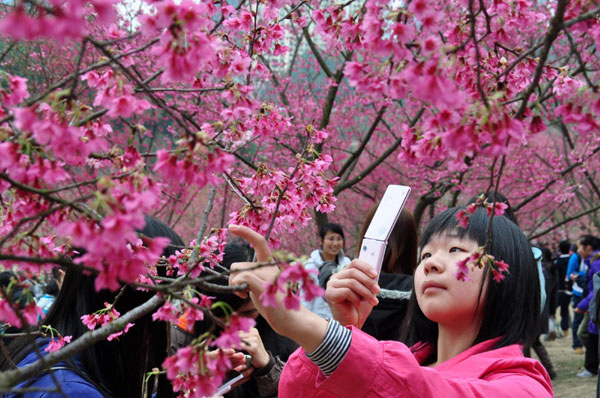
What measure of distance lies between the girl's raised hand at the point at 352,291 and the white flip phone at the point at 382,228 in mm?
55

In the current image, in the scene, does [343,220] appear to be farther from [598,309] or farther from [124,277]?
[124,277]

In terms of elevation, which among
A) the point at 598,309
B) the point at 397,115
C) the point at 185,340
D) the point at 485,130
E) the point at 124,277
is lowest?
the point at 185,340

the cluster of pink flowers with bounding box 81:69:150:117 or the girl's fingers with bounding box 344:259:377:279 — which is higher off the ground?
the cluster of pink flowers with bounding box 81:69:150:117

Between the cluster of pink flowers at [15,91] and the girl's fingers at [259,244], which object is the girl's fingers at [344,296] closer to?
the girl's fingers at [259,244]

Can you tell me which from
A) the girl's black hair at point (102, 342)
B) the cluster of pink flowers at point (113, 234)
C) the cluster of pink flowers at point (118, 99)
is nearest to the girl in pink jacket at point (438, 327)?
the cluster of pink flowers at point (113, 234)

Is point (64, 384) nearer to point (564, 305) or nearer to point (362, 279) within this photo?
point (362, 279)

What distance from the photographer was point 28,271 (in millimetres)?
1225

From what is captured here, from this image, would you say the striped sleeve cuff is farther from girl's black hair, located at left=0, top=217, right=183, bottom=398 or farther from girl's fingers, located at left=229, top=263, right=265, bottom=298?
girl's black hair, located at left=0, top=217, right=183, bottom=398

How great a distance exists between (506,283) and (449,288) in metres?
0.25

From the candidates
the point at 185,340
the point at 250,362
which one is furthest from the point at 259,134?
the point at 185,340

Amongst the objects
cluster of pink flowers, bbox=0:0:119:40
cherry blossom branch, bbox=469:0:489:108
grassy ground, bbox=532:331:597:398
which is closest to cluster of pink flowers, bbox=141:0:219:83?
cluster of pink flowers, bbox=0:0:119:40

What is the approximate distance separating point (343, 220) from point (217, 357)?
51.1 feet

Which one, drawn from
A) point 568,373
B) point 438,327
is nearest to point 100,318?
point 438,327

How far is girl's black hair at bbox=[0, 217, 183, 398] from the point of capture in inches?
78.3
